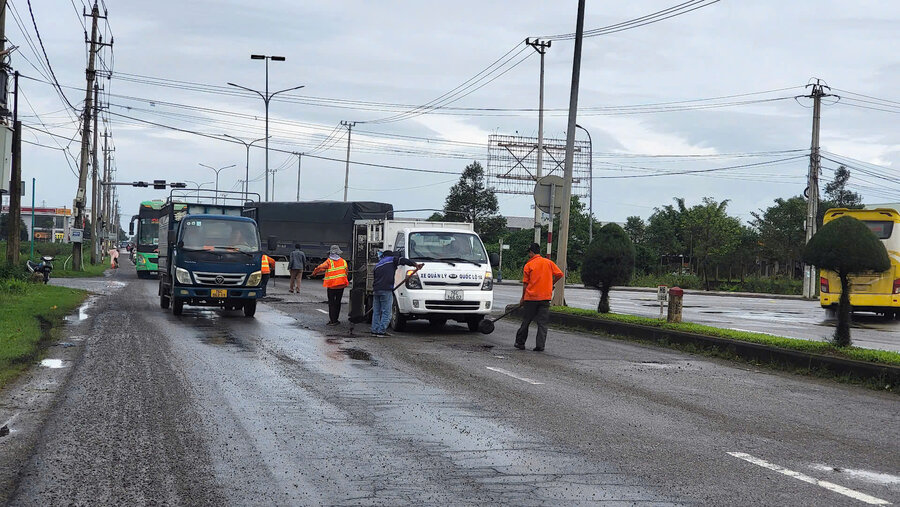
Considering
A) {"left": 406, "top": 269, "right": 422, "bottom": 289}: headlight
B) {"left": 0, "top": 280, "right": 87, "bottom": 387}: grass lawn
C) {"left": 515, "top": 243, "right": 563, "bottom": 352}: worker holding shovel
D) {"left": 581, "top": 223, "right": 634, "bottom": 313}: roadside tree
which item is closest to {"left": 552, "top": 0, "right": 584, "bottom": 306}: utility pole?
{"left": 581, "top": 223, "right": 634, "bottom": 313}: roadside tree

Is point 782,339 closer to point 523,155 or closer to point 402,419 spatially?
point 402,419

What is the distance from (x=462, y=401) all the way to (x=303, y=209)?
37.7m

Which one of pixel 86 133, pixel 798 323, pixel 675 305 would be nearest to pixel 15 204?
pixel 86 133

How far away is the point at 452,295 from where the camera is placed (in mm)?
18469

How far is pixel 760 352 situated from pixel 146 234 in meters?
36.5

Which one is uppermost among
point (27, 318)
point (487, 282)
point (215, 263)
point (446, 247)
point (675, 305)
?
point (446, 247)

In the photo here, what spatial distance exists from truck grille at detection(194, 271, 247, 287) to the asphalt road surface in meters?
7.14

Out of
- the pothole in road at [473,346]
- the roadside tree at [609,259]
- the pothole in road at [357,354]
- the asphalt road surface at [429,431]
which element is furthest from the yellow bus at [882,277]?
the pothole in road at [357,354]

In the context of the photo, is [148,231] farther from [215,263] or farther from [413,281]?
[413,281]

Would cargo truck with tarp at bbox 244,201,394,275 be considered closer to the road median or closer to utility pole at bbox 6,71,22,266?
utility pole at bbox 6,71,22,266

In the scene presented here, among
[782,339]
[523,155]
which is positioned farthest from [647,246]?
[782,339]

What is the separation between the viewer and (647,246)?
266 feet

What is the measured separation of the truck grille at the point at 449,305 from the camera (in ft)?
60.5

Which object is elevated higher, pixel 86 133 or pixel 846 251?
pixel 86 133
